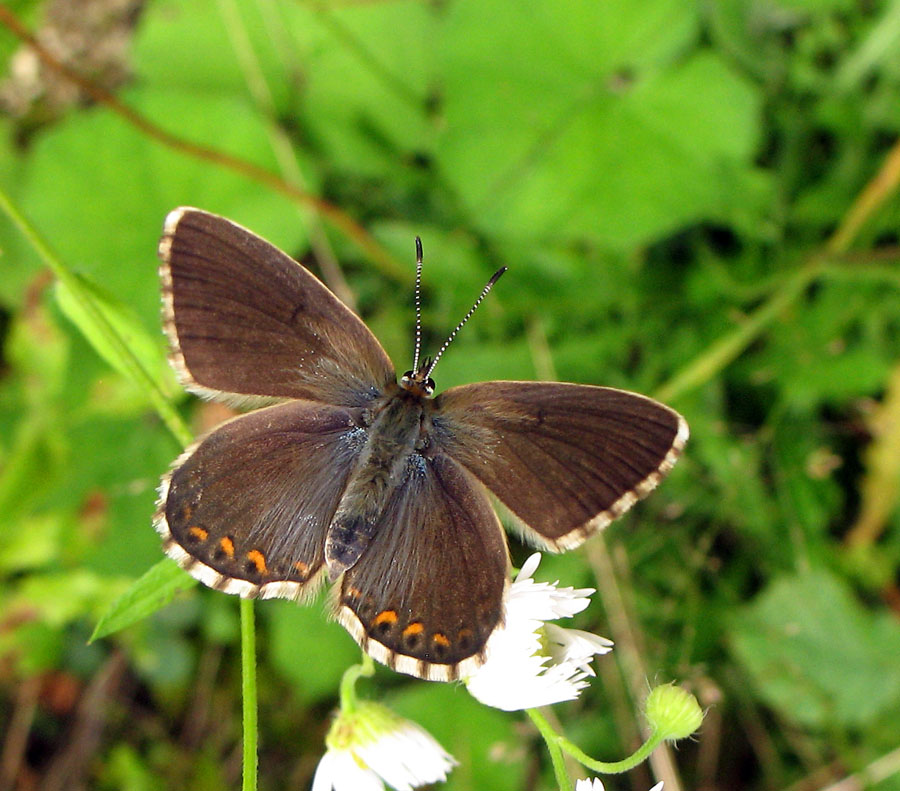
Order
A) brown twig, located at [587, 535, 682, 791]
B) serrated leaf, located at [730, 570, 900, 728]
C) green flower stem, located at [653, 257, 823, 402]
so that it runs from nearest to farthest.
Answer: brown twig, located at [587, 535, 682, 791] < serrated leaf, located at [730, 570, 900, 728] < green flower stem, located at [653, 257, 823, 402]

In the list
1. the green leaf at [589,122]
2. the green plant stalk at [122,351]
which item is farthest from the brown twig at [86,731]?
the green leaf at [589,122]

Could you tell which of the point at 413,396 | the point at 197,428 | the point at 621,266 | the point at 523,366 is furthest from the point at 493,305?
the point at 413,396

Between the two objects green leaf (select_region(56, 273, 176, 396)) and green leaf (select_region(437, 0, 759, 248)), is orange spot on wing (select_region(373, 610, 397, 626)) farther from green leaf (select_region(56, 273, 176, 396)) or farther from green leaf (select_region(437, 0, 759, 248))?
green leaf (select_region(437, 0, 759, 248))

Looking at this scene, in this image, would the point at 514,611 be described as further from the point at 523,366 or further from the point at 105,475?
the point at 105,475

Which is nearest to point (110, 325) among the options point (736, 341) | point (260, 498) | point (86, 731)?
point (260, 498)

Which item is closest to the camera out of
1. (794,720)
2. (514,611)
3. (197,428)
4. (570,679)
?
(514,611)

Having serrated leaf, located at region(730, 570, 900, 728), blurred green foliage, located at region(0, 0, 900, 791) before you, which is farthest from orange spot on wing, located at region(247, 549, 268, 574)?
serrated leaf, located at region(730, 570, 900, 728)
